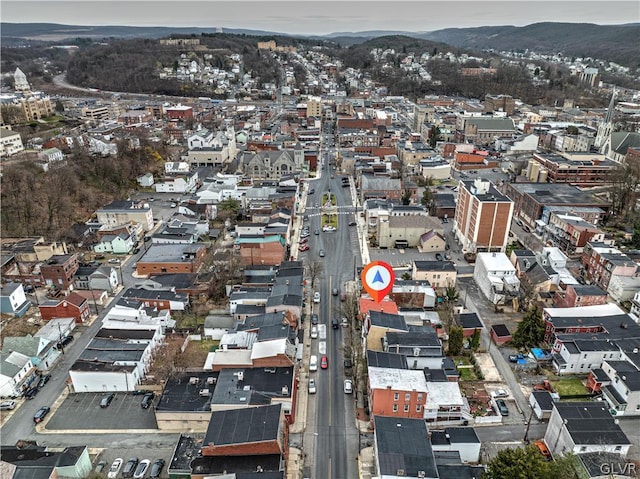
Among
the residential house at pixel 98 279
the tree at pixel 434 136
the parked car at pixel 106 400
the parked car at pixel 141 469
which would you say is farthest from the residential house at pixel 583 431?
the tree at pixel 434 136

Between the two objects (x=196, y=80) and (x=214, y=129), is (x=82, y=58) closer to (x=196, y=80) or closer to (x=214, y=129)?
(x=196, y=80)

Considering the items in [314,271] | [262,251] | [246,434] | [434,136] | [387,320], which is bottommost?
[314,271]

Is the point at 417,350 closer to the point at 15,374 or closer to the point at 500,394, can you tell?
the point at 500,394

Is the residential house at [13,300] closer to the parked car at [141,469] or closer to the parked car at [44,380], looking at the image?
the parked car at [44,380]

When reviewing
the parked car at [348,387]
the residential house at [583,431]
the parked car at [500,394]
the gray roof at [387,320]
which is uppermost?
the gray roof at [387,320]

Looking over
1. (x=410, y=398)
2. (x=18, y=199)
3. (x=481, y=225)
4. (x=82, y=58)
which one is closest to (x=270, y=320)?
(x=410, y=398)

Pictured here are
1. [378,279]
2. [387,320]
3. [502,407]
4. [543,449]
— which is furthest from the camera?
[378,279]

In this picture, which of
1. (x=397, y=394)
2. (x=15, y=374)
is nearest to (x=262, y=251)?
(x=15, y=374)
